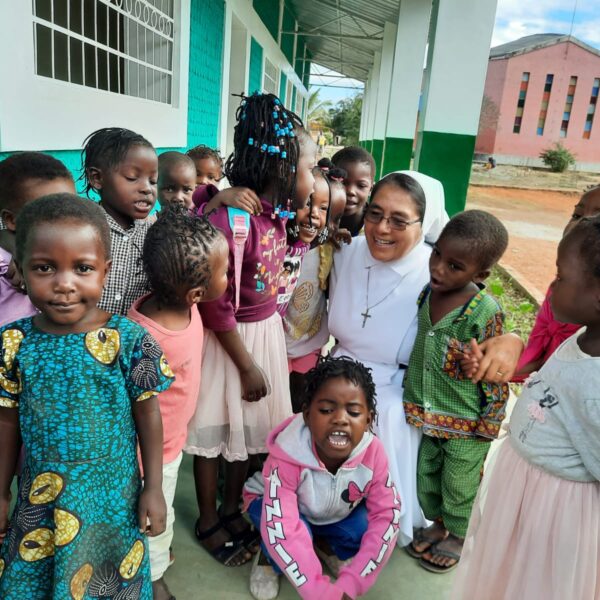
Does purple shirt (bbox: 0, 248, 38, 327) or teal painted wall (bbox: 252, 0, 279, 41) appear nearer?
purple shirt (bbox: 0, 248, 38, 327)

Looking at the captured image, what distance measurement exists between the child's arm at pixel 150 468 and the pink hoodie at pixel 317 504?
1.60ft

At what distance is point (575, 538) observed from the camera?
139cm

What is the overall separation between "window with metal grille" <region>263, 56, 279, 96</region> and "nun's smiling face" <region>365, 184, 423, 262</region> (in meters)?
9.80

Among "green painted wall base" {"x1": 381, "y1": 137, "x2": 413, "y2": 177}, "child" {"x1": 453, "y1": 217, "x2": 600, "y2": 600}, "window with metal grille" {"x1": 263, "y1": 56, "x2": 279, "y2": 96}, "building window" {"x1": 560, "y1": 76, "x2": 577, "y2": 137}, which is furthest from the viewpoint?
"building window" {"x1": 560, "y1": 76, "x2": 577, "y2": 137}

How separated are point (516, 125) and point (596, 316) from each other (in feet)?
118

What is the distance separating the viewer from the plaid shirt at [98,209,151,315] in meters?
1.61

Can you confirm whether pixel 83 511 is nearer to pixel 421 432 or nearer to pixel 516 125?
pixel 421 432

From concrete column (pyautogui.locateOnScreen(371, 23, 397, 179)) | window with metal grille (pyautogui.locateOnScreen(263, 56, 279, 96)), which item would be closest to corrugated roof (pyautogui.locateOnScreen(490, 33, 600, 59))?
concrete column (pyautogui.locateOnScreen(371, 23, 397, 179))

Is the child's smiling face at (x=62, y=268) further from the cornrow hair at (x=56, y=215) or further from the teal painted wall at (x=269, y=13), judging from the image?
the teal painted wall at (x=269, y=13)

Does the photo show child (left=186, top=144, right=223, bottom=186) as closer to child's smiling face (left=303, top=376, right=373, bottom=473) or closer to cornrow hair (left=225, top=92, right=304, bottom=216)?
cornrow hair (left=225, top=92, right=304, bottom=216)

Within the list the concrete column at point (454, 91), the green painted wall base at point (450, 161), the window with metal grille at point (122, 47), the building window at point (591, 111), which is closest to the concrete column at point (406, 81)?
the concrete column at point (454, 91)

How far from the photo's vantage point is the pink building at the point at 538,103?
32.6 m

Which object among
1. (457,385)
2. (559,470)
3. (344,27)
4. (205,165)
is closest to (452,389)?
(457,385)

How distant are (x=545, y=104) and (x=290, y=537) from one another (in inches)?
1467
